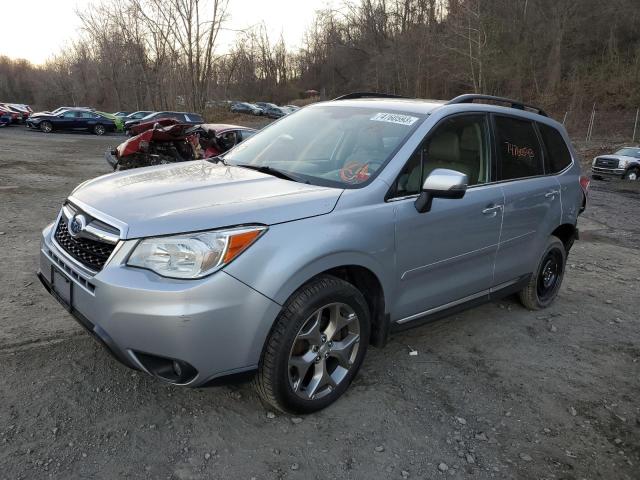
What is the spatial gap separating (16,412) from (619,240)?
8.38m

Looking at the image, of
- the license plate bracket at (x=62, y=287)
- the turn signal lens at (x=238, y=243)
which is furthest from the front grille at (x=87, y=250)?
the turn signal lens at (x=238, y=243)

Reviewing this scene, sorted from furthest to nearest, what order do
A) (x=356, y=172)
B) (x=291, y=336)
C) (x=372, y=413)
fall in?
(x=356, y=172) < (x=372, y=413) < (x=291, y=336)

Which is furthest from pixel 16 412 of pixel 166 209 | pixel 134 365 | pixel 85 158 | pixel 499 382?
pixel 85 158

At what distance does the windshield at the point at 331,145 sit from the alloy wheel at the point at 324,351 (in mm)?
789

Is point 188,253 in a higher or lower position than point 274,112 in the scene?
higher

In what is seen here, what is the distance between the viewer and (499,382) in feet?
11.6

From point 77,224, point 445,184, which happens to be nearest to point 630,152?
point 445,184

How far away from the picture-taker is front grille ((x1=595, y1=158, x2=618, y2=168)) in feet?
61.3

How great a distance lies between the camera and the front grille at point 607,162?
18688mm

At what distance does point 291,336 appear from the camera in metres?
2.69

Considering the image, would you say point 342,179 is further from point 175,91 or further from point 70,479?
point 175,91

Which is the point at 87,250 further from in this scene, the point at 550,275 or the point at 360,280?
the point at 550,275

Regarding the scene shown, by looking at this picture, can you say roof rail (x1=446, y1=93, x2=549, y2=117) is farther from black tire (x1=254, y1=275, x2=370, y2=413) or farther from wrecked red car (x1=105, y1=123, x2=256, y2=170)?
wrecked red car (x1=105, y1=123, x2=256, y2=170)

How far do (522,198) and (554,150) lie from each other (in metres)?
0.91
